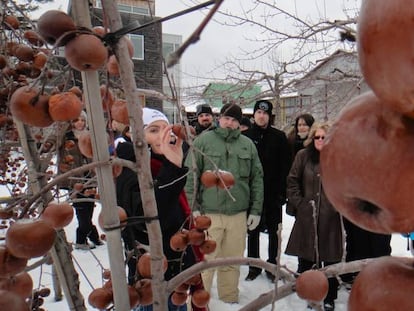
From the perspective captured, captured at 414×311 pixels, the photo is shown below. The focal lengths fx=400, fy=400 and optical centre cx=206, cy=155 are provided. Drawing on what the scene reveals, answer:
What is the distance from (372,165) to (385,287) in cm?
10

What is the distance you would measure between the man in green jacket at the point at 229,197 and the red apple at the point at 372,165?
2454 mm

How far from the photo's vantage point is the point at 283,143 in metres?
3.37

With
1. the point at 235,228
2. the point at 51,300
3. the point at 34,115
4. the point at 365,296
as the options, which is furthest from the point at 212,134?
the point at 365,296

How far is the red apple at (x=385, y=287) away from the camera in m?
0.30

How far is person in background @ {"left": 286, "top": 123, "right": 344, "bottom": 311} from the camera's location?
2.70 m

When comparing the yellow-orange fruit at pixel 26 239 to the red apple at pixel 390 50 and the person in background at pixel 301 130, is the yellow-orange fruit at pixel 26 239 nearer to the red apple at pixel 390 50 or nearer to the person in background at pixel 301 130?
the red apple at pixel 390 50

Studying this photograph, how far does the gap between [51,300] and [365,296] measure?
3068 mm

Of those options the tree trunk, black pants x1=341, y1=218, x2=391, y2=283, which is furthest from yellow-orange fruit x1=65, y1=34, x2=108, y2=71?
black pants x1=341, y1=218, x2=391, y2=283

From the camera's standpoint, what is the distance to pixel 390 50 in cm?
24

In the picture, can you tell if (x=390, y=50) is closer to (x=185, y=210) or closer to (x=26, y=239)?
(x=26, y=239)

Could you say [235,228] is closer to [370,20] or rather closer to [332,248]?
[332,248]

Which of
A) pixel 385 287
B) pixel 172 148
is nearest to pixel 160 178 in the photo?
pixel 172 148

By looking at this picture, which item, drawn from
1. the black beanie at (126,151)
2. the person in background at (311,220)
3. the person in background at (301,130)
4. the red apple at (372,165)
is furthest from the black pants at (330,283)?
the red apple at (372,165)

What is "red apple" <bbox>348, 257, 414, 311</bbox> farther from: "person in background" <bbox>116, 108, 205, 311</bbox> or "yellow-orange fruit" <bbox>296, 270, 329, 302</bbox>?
"person in background" <bbox>116, 108, 205, 311</bbox>
